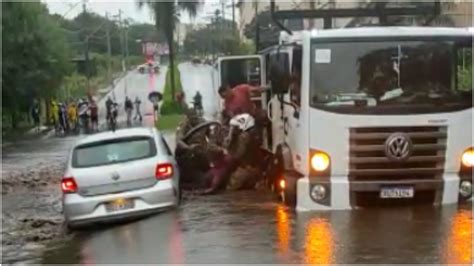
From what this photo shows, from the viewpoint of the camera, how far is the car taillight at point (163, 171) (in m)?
13.4

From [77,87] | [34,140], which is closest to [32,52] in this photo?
[34,140]

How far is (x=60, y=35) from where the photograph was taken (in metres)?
53.3

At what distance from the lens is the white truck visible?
36.2ft

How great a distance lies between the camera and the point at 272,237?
10477mm

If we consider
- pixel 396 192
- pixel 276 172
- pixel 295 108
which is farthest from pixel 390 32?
pixel 276 172

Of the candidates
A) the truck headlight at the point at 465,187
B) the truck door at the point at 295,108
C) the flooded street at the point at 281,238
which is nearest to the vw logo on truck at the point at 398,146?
the flooded street at the point at 281,238

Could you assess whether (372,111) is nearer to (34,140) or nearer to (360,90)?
(360,90)

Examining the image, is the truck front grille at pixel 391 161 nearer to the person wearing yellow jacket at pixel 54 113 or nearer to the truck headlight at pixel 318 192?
the truck headlight at pixel 318 192

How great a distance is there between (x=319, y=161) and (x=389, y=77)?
1.32 metres

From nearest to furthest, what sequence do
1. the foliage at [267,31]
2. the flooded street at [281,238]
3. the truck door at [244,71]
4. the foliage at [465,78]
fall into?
the flooded street at [281,238], the foliage at [465,78], the foliage at [267,31], the truck door at [244,71]

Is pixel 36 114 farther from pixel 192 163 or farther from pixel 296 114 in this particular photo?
pixel 296 114

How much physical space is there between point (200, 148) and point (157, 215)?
119 inches

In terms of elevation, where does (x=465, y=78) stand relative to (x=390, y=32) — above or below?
below

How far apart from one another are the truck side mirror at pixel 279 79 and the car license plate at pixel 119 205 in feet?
8.81
